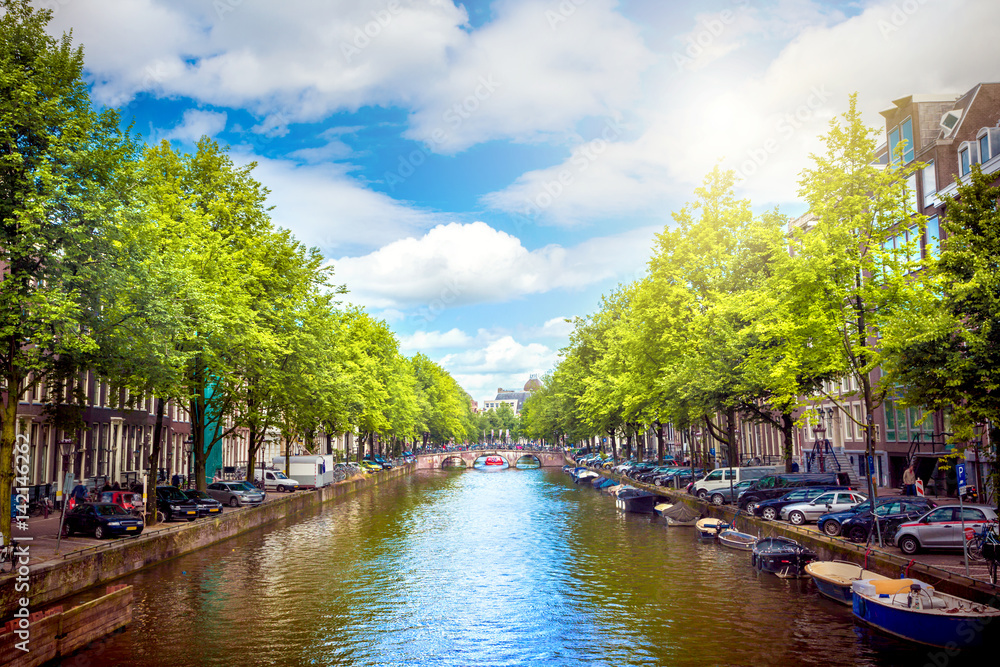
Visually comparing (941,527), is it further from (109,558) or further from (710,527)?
(109,558)

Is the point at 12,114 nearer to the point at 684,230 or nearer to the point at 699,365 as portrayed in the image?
the point at 699,365

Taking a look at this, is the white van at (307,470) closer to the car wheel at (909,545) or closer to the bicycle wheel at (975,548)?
the car wheel at (909,545)

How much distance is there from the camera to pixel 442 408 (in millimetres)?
144750

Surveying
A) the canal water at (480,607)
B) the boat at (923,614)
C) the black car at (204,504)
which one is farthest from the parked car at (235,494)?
the boat at (923,614)

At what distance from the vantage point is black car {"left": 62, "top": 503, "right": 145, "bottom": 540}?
99.8 ft

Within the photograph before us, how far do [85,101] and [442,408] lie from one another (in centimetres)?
12083

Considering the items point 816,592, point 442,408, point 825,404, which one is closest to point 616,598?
point 816,592

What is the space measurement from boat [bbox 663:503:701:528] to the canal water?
6.84ft

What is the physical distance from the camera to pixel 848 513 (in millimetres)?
31172

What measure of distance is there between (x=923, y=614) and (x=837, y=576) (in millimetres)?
5574

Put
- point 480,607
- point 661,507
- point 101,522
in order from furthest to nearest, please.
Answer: point 661,507
point 101,522
point 480,607

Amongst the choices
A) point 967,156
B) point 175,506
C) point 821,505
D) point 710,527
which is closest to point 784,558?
point 821,505

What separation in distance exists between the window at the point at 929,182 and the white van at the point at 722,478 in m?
19.3

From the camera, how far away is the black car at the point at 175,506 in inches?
1484
